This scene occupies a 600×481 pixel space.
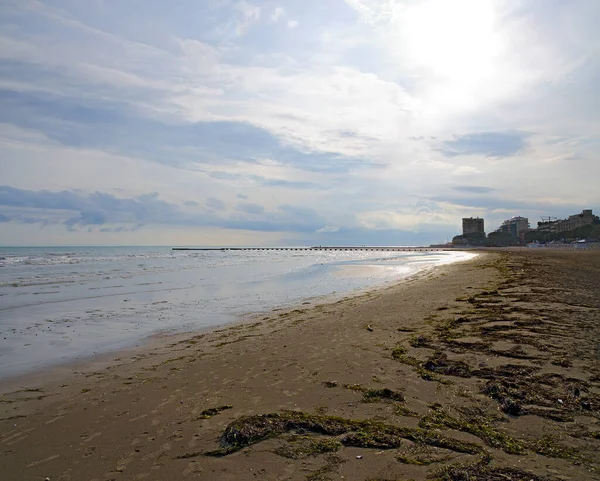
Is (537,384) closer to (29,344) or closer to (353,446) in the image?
(353,446)

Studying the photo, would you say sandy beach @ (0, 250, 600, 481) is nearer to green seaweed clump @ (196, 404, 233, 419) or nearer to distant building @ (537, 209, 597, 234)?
green seaweed clump @ (196, 404, 233, 419)

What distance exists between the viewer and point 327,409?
541 centimetres

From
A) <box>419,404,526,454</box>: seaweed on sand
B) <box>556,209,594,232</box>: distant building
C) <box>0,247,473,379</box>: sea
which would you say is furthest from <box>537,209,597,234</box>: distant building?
<box>419,404,526,454</box>: seaweed on sand

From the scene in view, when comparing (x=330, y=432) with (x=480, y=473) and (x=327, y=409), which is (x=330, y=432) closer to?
(x=327, y=409)

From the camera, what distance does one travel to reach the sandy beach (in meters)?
4.08

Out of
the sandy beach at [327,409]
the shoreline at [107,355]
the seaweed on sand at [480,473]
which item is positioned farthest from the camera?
the shoreline at [107,355]

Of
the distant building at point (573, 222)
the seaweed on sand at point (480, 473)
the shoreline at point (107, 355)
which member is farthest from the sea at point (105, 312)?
the distant building at point (573, 222)

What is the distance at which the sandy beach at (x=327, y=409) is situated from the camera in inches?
161

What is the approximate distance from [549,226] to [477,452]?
693ft

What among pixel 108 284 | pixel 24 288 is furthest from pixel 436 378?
pixel 24 288

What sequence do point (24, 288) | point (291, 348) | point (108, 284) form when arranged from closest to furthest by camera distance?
point (291, 348) < point (24, 288) < point (108, 284)

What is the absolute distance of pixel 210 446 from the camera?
14.9ft

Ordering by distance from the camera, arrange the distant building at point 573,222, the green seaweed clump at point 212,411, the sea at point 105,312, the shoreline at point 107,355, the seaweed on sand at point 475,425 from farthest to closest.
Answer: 1. the distant building at point 573,222
2. the sea at point 105,312
3. the shoreline at point 107,355
4. the green seaweed clump at point 212,411
5. the seaweed on sand at point 475,425

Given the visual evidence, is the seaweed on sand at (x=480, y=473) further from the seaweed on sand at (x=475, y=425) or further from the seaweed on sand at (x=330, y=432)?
the seaweed on sand at (x=475, y=425)
